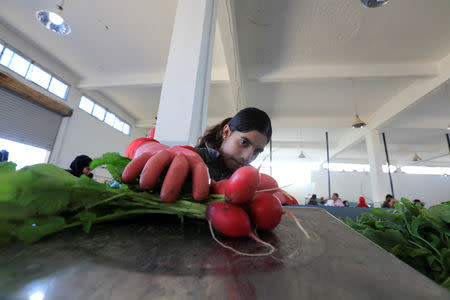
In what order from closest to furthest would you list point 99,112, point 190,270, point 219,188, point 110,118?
point 190,270, point 219,188, point 99,112, point 110,118

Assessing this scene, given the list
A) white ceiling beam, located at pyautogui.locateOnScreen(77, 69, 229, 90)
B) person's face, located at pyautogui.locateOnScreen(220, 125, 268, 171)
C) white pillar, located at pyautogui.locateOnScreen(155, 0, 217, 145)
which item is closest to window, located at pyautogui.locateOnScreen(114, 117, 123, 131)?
white ceiling beam, located at pyautogui.locateOnScreen(77, 69, 229, 90)

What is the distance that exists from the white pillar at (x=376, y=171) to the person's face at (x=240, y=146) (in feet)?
19.3

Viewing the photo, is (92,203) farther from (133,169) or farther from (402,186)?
(402,186)

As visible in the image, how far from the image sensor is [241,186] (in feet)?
1.21

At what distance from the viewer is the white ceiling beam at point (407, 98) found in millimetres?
3479

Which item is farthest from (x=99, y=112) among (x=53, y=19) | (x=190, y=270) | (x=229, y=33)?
(x=190, y=270)

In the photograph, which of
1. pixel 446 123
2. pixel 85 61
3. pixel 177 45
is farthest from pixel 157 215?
pixel 446 123

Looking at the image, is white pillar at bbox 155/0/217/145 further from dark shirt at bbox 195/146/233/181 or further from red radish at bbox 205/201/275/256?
red radish at bbox 205/201/275/256

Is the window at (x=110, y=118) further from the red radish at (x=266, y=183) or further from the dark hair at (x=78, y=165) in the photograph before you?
the red radish at (x=266, y=183)

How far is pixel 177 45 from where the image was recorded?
5.01 feet

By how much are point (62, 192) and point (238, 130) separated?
767mm

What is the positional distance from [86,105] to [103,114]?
2.00 feet

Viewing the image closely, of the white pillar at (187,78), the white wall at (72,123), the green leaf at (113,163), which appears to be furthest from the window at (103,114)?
the green leaf at (113,163)

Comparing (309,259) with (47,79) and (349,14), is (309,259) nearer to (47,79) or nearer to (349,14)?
(349,14)
